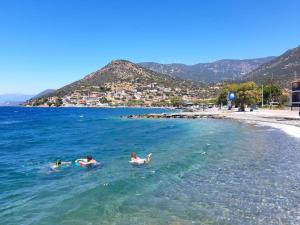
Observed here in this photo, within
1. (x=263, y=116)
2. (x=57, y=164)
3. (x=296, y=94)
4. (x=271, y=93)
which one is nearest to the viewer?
(x=57, y=164)

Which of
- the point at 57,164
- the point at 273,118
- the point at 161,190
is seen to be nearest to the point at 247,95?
the point at 273,118

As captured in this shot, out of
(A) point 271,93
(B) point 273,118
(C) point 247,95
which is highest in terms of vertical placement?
(A) point 271,93

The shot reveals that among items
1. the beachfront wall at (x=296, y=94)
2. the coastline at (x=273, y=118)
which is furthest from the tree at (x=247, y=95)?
the coastline at (x=273, y=118)

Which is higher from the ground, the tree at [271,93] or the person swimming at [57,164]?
the tree at [271,93]

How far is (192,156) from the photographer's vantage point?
3403 cm

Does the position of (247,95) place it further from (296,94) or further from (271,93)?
(271,93)

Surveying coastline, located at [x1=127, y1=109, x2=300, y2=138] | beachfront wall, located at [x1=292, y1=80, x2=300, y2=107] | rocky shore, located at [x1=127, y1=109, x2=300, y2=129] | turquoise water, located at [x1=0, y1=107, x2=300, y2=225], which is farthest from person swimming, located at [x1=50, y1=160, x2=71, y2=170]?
beachfront wall, located at [x1=292, y1=80, x2=300, y2=107]

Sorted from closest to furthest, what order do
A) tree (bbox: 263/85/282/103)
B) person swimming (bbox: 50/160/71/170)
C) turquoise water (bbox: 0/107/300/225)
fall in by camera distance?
turquoise water (bbox: 0/107/300/225) < person swimming (bbox: 50/160/71/170) < tree (bbox: 263/85/282/103)

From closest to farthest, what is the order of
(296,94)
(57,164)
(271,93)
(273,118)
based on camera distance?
1. (57,164)
2. (273,118)
3. (296,94)
4. (271,93)

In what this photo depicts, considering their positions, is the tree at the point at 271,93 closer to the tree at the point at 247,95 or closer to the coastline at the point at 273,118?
the tree at the point at 247,95

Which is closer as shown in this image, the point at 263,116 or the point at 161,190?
the point at 161,190

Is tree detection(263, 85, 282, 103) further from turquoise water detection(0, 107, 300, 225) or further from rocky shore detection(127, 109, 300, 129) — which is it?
turquoise water detection(0, 107, 300, 225)

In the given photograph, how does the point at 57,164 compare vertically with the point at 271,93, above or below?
below

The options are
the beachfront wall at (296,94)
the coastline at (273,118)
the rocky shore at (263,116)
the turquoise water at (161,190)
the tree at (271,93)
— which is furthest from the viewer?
the tree at (271,93)
